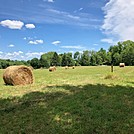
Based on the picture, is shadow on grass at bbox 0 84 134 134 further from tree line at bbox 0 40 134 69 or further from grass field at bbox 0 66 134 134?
tree line at bbox 0 40 134 69

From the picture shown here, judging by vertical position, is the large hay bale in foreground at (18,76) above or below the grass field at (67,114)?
above

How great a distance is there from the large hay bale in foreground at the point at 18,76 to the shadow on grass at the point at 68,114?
6.30 m

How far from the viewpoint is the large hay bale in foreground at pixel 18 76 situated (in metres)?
17.1

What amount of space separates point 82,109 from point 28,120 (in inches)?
84.6

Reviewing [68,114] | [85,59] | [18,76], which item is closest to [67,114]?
[68,114]

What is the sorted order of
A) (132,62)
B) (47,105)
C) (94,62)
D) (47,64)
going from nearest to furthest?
(47,105)
(132,62)
(47,64)
(94,62)

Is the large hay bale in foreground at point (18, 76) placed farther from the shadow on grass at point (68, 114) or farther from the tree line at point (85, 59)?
the tree line at point (85, 59)

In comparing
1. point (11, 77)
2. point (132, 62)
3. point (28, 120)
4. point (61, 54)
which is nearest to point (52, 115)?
point (28, 120)

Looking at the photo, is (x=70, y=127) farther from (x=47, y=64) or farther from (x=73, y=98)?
(x=47, y=64)

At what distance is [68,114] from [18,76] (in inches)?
394

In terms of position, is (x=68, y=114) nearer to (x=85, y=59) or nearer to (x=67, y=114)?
(x=67, y=114)

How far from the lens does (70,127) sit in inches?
266

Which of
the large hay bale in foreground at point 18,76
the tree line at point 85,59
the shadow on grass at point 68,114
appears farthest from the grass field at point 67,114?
the tree line at point 85,59

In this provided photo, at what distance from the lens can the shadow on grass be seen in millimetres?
6629
